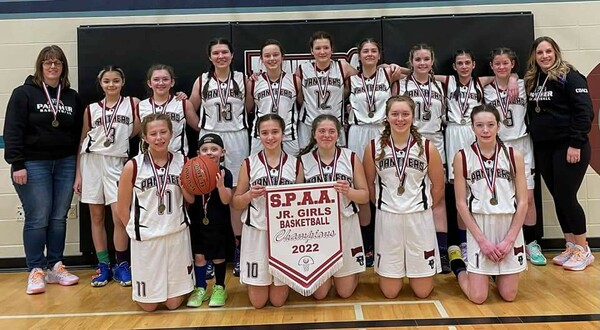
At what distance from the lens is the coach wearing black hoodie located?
4188mm

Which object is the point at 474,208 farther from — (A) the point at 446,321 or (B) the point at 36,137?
(B) the point at 36,137

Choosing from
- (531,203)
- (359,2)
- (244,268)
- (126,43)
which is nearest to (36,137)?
(126,43)

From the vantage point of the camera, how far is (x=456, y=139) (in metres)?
4.47

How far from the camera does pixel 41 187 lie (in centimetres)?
423

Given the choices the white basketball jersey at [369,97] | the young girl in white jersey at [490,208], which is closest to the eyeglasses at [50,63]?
the white basketball jersey at [369,97]

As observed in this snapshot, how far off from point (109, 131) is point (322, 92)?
1846 millimetres

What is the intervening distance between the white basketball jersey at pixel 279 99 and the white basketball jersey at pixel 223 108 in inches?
5.2

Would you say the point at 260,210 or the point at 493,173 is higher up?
the point at 493,173

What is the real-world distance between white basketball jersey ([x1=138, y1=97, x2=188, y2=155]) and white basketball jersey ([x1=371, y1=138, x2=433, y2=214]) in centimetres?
175

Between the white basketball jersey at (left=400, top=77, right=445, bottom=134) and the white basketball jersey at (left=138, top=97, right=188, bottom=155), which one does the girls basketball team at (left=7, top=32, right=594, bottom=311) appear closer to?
the white basketball jersey at (left=138, top=97, right=188, bottom=155)

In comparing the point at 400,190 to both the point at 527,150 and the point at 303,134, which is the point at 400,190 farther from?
the point at 527,150

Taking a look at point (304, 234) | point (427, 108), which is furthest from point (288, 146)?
point (427, 108)

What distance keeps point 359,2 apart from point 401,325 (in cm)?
326

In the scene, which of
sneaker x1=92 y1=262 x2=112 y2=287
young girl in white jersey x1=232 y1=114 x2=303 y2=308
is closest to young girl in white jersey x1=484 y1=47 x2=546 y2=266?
young girl in white jersey x1=232 y1=114 x2=303 y2=308
